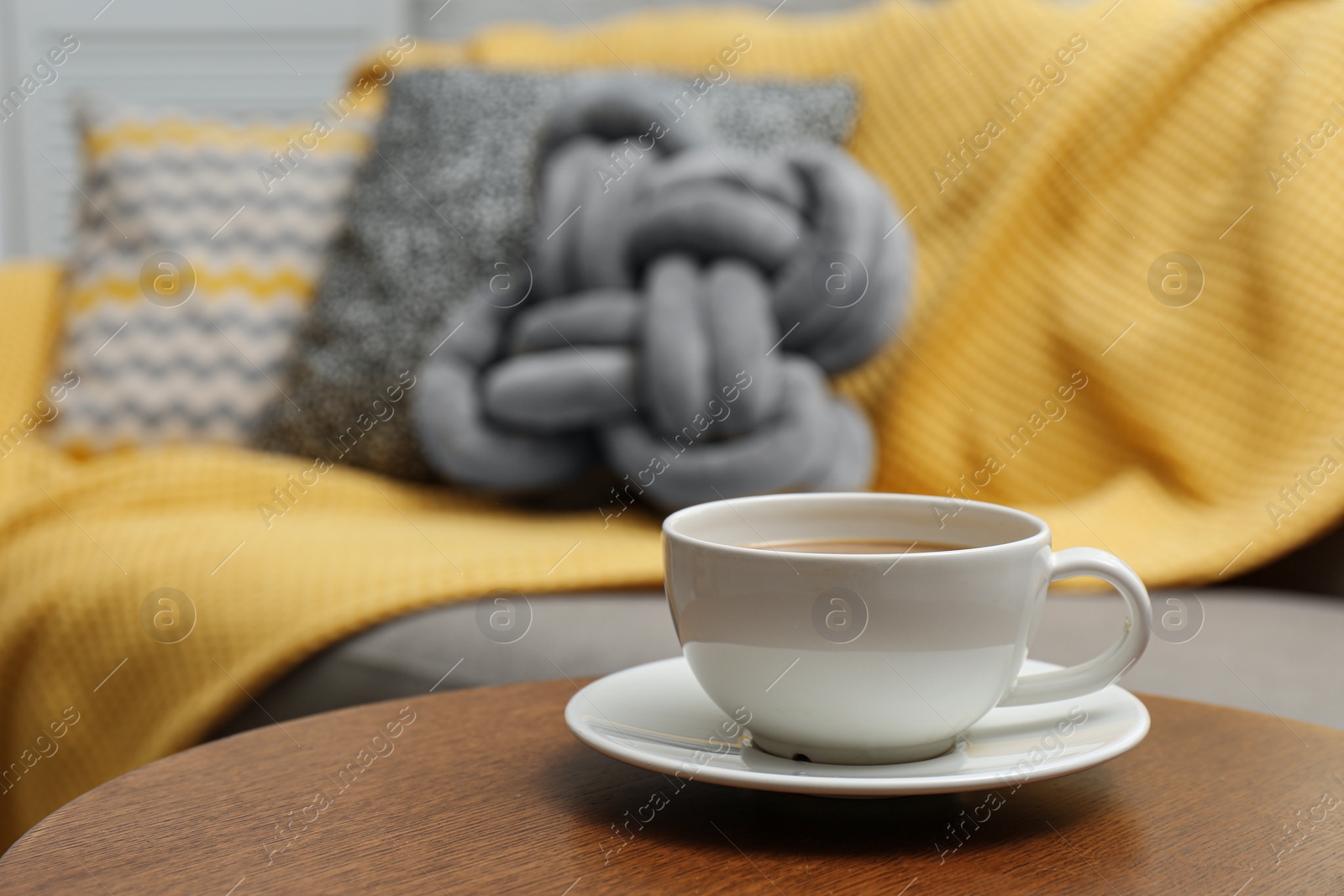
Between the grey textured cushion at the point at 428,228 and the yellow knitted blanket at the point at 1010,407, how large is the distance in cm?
4

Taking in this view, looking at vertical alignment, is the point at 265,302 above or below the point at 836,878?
above

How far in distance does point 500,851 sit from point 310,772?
0.32 feet

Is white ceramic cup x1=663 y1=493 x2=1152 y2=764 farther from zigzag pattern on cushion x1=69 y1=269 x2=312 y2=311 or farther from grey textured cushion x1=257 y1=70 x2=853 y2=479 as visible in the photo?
zigzag pattern on cushion x1=69 y1=269 x2=312 y2=311

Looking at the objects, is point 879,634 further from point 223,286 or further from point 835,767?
point 223,286

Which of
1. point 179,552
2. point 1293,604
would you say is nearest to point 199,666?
point 179,552

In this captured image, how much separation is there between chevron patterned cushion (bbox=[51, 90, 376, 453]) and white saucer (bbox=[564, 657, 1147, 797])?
88cm

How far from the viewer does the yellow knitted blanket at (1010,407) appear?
866 millimetres

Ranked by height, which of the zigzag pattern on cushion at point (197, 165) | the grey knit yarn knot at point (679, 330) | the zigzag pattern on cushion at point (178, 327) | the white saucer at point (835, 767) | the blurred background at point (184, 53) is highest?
the blurred background at point (184, 53)

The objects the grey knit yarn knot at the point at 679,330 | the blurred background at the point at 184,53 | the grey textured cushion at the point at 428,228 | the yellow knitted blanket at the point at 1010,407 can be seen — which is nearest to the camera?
the yellow knitted blanket at the point at 1010,407

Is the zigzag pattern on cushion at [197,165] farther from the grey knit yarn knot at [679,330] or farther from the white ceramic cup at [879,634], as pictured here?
the white ceramic cup at [879,634]

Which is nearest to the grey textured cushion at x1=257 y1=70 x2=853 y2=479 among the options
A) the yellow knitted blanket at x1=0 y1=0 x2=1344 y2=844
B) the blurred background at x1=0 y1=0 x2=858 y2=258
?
the yellow knitted blanket at x1=0 y1=0 x2=1344 y2=844

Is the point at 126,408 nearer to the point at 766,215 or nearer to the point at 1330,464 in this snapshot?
the point at 766,215

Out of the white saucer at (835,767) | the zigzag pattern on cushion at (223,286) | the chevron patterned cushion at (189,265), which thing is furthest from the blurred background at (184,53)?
the white saucer at (835,767)

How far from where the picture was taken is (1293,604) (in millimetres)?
845
